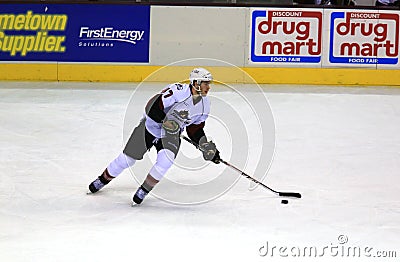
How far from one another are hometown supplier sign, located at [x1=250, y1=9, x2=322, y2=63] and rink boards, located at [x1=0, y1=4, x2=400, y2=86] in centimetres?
1

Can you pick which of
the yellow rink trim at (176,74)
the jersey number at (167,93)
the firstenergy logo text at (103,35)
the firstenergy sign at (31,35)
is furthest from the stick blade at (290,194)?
the firstenergy sign at (31,35)

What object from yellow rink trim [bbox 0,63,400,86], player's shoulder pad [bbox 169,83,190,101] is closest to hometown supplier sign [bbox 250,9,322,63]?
yellow rink trim [bbox 0,63,400,86]

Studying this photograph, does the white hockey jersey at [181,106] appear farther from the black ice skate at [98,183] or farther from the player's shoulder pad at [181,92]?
the black ice skate at [98,183]

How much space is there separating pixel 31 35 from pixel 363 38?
4.35m

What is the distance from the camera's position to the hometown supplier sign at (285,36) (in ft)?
38.6

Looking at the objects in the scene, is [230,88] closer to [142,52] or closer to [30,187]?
[142,52]

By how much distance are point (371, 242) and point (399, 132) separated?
3.65 m

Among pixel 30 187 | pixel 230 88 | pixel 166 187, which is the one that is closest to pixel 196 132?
pixel 166 187

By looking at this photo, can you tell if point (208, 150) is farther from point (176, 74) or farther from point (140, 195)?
point (176, 74)

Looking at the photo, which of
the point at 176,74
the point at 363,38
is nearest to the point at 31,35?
the point at 176,74

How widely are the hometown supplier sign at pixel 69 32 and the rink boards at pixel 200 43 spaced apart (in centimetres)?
1

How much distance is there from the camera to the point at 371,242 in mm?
5988

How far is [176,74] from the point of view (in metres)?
11.7

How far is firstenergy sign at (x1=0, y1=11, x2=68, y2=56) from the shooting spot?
11.7 meters
